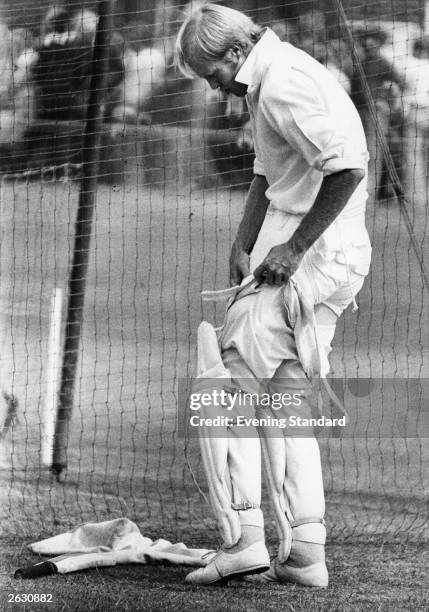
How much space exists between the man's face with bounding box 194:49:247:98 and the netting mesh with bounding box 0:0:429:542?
1959mm

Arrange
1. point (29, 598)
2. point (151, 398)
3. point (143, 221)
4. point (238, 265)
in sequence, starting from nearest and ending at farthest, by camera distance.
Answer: point (29, 598)
point (238, 265)
point (151, 398)
point (143, 221)

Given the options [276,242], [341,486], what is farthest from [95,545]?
[341,486]

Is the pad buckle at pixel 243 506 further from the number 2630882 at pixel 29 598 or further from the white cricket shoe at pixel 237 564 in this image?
the number 2630882 at pixel 29 598

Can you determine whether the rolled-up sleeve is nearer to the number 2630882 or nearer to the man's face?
the man's face

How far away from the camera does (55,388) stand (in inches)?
195

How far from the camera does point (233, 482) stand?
2.98m

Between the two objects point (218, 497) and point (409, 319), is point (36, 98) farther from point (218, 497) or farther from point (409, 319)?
point (218, 497)

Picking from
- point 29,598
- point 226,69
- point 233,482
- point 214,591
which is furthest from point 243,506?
point 226,69

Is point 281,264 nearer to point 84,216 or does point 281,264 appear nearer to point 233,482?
point 233,482

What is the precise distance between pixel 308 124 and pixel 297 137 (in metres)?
0.05

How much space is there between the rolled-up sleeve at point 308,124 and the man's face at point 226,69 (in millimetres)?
114

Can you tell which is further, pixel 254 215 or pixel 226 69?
pixel 254 215

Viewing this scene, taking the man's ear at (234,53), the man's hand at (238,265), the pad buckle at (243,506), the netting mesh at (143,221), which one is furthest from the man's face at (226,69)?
the netting mesh at (143,221)

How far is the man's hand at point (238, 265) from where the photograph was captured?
3.17 metres
